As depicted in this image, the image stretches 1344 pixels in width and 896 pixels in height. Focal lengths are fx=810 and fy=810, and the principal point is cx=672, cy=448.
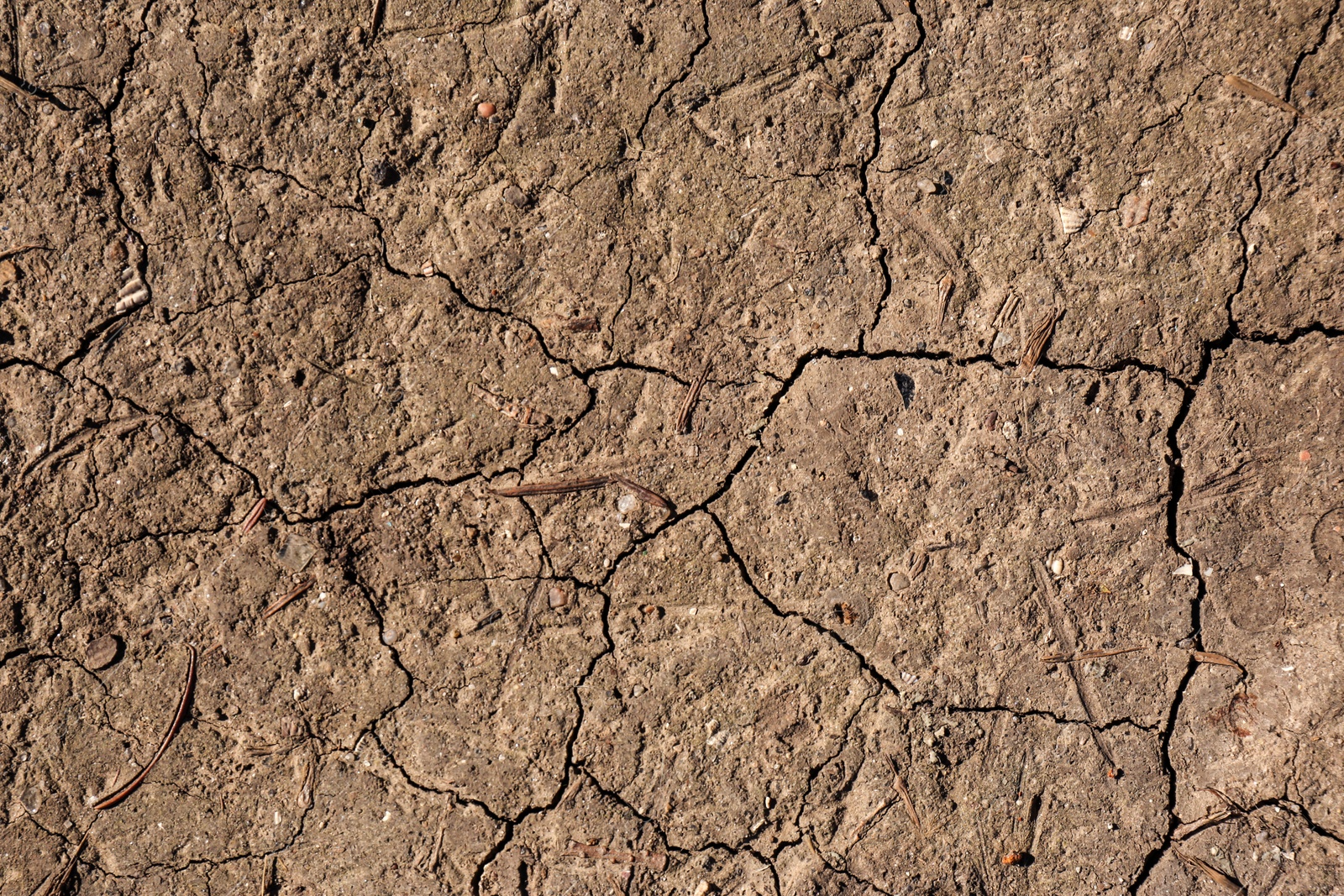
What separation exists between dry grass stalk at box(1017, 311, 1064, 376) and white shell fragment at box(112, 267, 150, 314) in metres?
2.63

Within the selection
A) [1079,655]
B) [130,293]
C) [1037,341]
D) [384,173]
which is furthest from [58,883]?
[1037,341]

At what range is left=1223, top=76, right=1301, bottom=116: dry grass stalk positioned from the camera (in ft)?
7.68

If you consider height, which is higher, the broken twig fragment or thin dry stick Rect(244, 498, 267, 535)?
the broken twig fragment

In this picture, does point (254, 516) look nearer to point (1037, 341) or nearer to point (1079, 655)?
point (1037, 341)

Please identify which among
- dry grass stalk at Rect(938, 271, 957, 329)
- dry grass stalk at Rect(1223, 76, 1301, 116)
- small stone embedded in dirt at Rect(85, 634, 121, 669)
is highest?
dry grass stalk at Rect(1223, 76, 1301, 116)

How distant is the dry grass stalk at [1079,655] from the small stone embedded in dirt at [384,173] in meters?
2.41

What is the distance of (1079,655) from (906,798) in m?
0.67

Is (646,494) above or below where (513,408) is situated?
below

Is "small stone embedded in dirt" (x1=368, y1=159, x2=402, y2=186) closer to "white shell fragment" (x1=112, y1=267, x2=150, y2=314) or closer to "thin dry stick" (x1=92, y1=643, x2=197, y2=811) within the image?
"white shell fragment" (x1=112, y1=267, x2=150, y2=314)

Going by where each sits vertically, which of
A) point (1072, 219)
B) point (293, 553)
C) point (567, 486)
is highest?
point (1072, 219)

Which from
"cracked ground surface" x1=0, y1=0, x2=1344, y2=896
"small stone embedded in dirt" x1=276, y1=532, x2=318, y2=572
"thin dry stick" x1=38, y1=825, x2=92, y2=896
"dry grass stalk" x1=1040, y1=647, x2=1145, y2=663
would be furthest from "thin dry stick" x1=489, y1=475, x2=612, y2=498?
"thin dry stick" x1=38, y1=825, x2=92, y2=896

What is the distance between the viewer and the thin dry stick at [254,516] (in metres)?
2.43

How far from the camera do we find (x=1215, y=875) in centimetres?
237

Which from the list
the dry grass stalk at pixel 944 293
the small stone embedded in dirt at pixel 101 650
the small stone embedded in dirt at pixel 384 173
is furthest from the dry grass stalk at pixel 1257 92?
the small stone embedded in dirt at pixel 101 650
